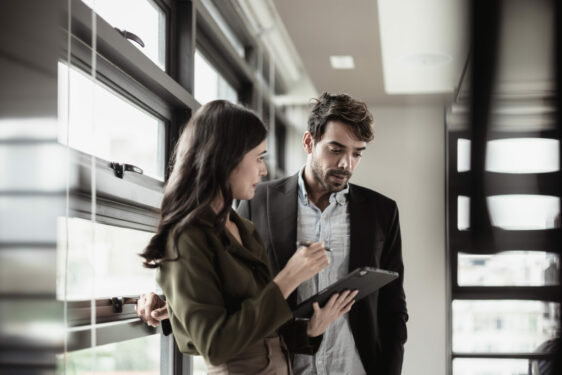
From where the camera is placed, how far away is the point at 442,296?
428 cm

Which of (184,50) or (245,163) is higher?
(184,50)

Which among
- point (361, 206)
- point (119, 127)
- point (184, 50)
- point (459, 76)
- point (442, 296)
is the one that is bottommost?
point (442, 296)

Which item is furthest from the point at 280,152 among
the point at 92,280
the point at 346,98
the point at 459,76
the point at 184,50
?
the point at 92,280

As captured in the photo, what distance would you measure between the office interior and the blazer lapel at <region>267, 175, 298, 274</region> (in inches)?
12.9

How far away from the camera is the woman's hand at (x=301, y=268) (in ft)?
3.24

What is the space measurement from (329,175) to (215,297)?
680mm

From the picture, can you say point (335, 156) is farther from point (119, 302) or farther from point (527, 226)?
point (119, 302)

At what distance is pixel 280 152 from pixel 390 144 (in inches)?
33.1

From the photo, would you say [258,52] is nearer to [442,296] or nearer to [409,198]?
[409,198]

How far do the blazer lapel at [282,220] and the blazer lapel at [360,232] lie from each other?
13 centimetres

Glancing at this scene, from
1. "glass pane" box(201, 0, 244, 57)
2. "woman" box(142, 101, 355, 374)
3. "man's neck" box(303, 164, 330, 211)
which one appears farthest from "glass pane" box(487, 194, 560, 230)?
"glass pane" box(201, 0, 244, 57)

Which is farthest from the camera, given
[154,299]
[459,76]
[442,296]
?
[442,296]

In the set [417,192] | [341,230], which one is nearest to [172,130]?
[341,230]

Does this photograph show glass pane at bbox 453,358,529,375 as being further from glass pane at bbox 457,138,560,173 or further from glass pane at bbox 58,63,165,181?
glass pane at bbox 58,63,165,181
